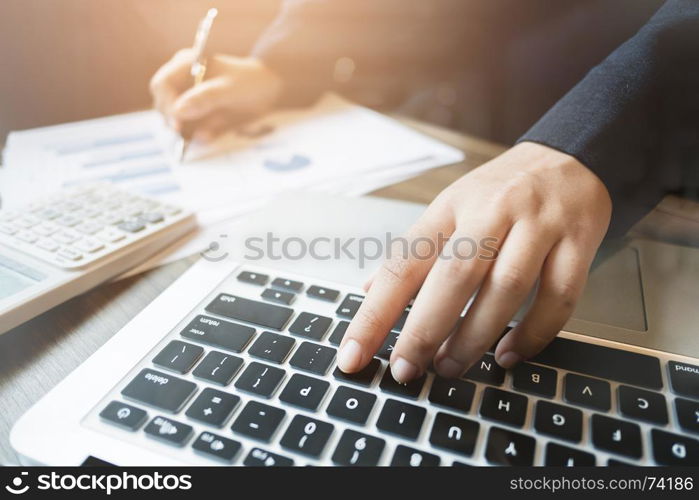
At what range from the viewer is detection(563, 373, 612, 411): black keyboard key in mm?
222

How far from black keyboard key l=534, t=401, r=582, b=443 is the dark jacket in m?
0.15

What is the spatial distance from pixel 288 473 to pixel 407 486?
0.05 metres

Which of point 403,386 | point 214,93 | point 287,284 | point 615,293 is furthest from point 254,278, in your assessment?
point 214,93

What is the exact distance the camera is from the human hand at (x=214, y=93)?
51 cm

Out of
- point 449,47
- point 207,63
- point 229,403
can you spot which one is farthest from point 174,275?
point 449,47

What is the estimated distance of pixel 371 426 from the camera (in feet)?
0.71

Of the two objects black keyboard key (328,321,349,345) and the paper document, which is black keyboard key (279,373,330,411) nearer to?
black keyboard key (328,321,349,345)

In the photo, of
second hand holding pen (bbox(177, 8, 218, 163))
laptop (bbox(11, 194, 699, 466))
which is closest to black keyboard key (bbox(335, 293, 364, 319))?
laptop (bbox(11, 194, 699, 466))

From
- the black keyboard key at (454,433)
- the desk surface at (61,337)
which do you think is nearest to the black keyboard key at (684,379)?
the black keyboard key at (454,433)

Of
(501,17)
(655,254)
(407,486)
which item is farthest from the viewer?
(501,17)

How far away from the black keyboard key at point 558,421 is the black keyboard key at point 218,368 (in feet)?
0.47

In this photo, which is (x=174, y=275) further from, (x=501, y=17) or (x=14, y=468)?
(x=501, y=17)

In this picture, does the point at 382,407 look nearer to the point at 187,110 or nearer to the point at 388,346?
the point at 388,346

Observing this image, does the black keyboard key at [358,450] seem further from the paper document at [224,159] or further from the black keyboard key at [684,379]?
the paper document at [224,159]
